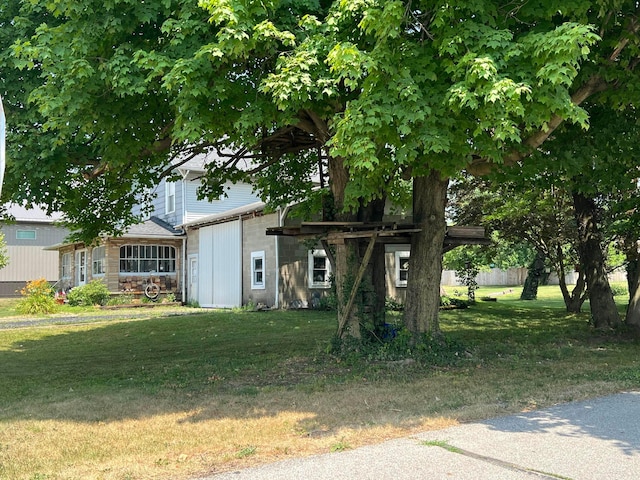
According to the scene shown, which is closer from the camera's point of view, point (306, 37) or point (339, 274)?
point (306, 37)

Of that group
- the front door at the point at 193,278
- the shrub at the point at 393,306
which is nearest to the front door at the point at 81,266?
the front door at the point at 193,278

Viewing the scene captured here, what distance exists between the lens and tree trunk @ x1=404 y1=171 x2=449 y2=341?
1089cm

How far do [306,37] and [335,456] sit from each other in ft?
17.2

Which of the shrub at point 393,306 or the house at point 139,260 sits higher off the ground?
the house at point 139,260

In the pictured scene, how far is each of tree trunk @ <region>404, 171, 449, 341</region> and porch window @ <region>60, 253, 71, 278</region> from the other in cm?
2444

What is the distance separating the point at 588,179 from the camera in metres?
12.3

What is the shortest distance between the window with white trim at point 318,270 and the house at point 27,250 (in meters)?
22.0

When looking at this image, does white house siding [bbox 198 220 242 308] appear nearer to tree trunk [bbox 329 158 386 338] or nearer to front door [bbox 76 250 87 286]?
front door [bbox 76 250 87 286]

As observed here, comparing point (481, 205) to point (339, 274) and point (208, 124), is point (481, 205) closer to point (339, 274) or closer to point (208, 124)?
point (339, 274)

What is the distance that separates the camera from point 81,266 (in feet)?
96.7

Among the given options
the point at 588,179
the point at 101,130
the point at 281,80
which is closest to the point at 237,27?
the point at 281,80

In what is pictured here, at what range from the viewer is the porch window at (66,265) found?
3142 centimetres

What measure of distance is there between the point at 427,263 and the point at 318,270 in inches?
469

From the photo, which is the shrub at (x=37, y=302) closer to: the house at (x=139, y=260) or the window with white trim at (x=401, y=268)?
the house at (x=139, y=260)
